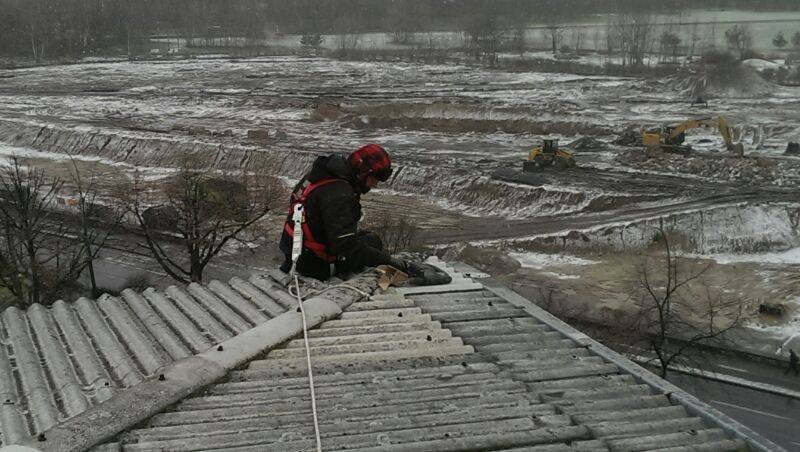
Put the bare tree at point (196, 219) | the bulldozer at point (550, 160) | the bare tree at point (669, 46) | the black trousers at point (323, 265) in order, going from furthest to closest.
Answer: the bare tree at point (669, 46), the bulldozer at point (550, 160), the bare tree at point (196, 219), the black trousers at point (323, 265)

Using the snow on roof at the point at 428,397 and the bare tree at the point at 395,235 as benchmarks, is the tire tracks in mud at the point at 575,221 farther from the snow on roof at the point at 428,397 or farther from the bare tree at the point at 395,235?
the snow on roof at the point at 428,397

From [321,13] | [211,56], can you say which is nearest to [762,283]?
[211,56]

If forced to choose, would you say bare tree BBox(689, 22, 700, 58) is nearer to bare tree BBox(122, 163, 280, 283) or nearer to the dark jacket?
bare tree BBox(122, 163, 280, 283)

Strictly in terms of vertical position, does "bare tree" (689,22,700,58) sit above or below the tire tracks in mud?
above

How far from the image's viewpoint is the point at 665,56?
266 ft

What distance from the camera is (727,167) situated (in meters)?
33.6

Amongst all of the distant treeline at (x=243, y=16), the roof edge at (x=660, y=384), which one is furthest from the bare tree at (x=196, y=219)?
the distant treeline at (x=243, y=16)

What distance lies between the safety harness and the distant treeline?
308ft

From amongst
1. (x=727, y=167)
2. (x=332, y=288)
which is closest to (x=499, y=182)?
(x=727, y=167)

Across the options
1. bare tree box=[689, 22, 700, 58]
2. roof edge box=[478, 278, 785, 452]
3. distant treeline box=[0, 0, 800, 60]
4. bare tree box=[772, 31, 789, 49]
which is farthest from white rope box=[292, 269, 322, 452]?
distant treeline box=[0, 0, 800, 60]

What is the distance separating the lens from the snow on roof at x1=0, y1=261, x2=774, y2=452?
402 cm

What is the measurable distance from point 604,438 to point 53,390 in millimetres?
3306

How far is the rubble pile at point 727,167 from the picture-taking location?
106 feet

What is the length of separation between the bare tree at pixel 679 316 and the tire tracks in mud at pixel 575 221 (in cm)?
414
